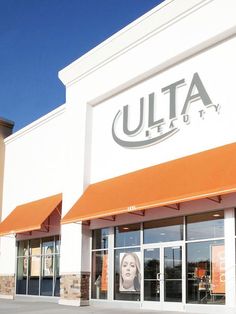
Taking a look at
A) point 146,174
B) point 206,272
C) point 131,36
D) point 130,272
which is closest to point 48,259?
point 130,272

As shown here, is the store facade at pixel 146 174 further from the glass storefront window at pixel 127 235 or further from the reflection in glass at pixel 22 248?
the reflection in glass at pixel 22 248

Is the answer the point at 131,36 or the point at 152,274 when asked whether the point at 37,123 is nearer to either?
the point at 131,36

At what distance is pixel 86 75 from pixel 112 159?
13.2 feet

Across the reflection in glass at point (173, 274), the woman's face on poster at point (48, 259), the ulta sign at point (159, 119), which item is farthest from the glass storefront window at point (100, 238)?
the woman's face on poster at point (48, 259)

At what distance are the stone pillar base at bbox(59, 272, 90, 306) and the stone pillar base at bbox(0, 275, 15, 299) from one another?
552 cm

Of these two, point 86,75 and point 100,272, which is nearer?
point 100,272

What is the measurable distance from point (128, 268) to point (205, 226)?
394 cm

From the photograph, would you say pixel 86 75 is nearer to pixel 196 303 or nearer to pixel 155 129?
pixel 155 129

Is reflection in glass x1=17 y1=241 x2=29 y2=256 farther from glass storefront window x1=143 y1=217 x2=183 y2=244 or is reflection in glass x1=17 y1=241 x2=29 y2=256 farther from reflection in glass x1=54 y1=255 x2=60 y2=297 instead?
glass storefront window x1=143 y1=217 x2=183 y2=244

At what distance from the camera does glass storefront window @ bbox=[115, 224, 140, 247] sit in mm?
18797

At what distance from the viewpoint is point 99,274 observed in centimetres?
2012

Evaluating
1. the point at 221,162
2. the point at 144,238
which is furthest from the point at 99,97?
the point at 221,162

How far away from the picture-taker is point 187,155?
55.5ft

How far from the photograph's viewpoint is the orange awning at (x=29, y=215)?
22578 mm
